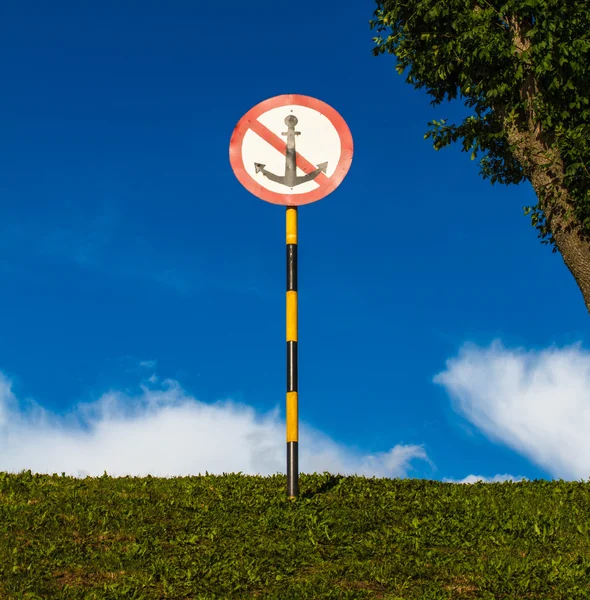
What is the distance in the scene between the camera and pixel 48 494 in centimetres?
991

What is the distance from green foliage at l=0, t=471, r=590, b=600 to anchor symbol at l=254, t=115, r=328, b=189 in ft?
14.4

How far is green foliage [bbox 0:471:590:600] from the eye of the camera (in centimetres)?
698

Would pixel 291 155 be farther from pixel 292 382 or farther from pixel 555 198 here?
pixel 555 198

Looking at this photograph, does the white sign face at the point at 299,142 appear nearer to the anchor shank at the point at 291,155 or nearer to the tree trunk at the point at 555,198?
the anchor shank at the point at 291,155

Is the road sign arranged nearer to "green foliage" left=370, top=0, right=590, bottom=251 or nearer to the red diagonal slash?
the red diagonal slash

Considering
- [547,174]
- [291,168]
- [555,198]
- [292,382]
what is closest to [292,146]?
[291,168]

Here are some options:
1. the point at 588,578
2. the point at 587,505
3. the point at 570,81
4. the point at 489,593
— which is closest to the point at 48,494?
the point at 489,593

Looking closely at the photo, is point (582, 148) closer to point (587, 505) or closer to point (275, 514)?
point (587, 505)

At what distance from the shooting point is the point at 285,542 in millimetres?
8070

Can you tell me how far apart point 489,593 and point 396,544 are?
147 centimetres

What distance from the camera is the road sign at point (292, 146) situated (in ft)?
32.9

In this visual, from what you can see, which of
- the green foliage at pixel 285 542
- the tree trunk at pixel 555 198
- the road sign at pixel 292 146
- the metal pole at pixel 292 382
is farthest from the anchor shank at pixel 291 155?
the tree trunk at pixel 555 198

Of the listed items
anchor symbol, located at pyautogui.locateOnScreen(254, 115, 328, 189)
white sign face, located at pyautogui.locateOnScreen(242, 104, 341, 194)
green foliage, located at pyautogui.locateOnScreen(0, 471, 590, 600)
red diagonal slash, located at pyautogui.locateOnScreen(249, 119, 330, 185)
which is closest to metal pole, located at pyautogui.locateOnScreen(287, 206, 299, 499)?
green foliage, located at pyautogui.locateOnScreen(0, 471, 590, 600)

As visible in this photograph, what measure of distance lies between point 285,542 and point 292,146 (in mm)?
5334
